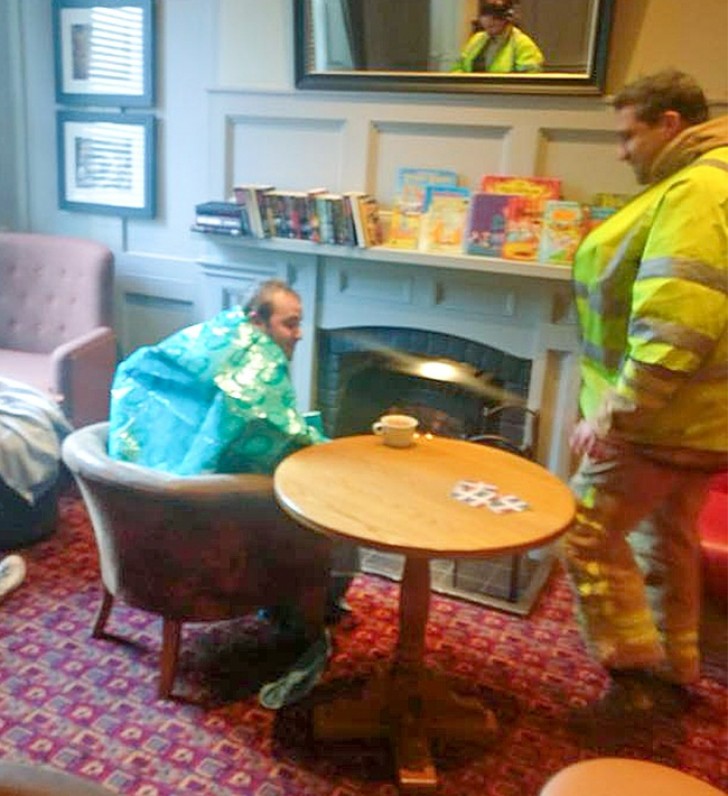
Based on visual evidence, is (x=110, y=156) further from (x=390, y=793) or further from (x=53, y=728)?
(x=390, y=793)

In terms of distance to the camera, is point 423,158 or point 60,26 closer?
point 423,158

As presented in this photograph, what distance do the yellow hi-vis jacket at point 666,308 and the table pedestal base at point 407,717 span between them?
78cm

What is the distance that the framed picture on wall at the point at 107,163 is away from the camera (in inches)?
150

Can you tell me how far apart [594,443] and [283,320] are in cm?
88

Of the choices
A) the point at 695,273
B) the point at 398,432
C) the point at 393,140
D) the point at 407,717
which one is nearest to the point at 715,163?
the point at 695,273

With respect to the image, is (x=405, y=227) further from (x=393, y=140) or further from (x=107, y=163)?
(x=107, y=163)

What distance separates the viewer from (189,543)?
2025 mm

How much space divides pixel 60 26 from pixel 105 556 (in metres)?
2.81

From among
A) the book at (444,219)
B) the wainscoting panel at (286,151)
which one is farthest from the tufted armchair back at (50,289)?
the book at (444,219)

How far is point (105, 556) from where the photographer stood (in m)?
2.18

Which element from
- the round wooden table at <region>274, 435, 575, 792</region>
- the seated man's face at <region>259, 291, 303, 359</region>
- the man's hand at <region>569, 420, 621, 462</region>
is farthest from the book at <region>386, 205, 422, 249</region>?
the man's hand at <region>569, 420, 621, 462</region>

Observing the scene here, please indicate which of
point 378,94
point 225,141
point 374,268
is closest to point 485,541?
point 374,268

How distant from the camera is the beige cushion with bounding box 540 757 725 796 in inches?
49.2

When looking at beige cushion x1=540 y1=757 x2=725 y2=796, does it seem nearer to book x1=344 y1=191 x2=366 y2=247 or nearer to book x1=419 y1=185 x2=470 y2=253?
book x1=419 y1=185 x2=470 y2=253
